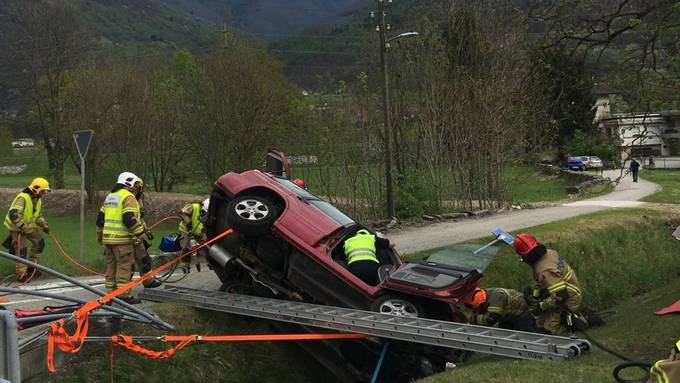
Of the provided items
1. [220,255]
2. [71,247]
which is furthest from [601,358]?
[71,247]

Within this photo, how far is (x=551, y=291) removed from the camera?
7469mm

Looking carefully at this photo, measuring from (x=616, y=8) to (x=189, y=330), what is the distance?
7594 millimetres

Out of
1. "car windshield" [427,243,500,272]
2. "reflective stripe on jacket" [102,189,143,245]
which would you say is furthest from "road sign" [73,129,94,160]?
"car windshield" [427,243,500,272]

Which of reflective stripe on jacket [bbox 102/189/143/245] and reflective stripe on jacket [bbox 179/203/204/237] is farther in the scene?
reflective stripe on jacket [bbox 179/203/204/237]

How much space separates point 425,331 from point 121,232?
4144mm

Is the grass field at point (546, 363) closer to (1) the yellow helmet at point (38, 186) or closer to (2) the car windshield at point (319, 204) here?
(2) the car windshield at point (319, 204)

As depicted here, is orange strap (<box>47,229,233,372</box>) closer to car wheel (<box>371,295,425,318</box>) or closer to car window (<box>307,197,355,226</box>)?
car window (<box>307,197,355,226</box>)

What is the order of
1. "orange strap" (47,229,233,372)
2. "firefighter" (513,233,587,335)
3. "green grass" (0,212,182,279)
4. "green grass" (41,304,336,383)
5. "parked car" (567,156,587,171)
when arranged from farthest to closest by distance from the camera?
"parked car" (567,156,587,171)
"green grass" (0,212,182,279)
"firefighter" (513,233,587,335)
"green grass" (41,304,336,383)
"orange strap" (47,229,233,372)

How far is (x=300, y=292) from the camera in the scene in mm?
7242

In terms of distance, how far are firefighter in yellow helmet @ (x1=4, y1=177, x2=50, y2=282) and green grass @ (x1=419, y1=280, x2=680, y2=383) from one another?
827 centimetres

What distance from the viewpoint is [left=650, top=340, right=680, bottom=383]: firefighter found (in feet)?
10.7

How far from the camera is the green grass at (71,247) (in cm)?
1291

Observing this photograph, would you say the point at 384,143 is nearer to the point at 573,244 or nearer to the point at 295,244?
the point at 573,244

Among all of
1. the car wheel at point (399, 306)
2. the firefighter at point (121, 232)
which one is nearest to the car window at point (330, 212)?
the car wheel at point (399, 306)
